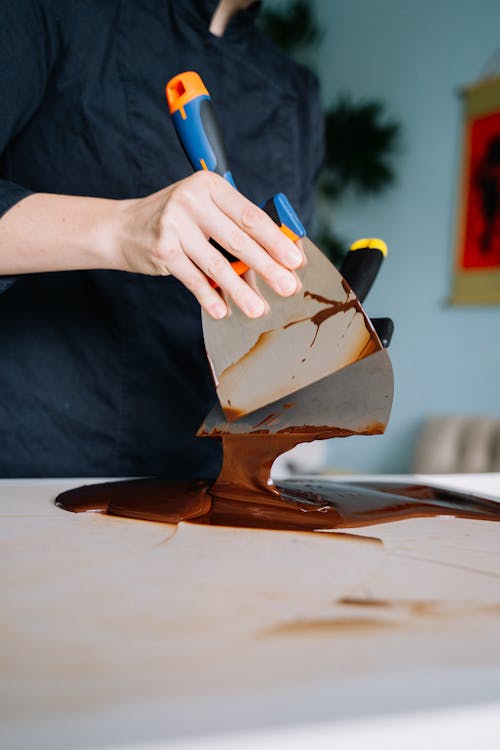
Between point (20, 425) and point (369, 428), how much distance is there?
44 cm

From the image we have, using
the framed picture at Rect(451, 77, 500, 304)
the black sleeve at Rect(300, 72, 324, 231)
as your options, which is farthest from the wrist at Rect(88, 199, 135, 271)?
the framed picture at Rect(451, 77, 500, 304)

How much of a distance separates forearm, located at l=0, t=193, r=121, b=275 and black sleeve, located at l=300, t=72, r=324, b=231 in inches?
20.4

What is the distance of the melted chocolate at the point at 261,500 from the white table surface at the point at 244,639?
41 millimetres

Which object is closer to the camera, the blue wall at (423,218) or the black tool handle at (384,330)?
the black tool handle at (384,330)

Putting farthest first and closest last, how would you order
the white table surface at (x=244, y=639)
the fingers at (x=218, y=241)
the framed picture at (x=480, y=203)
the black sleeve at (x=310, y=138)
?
1. the framed picture at (x=480, y=203)
2. the black sleeve at (x=310, y=138)
3. the fingers at (x=218, y=241)
4. the white table surface at (x=244, y=639)

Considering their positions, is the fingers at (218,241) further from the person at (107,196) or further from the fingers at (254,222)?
the person at (107,196)

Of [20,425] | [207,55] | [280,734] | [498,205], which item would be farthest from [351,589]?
[498,205]

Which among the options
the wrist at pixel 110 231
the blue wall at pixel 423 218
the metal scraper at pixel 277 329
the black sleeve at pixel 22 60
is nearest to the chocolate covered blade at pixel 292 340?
the metal scraper at pixel 277 329

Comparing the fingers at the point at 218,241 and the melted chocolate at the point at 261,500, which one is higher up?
the fingers at the point at 218,241

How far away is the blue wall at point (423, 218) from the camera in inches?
101

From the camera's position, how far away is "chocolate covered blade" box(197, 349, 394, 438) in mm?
677

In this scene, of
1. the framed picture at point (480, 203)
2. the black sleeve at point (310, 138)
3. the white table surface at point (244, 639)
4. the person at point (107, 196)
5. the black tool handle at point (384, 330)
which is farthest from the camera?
the framed picture at point (480, 203)

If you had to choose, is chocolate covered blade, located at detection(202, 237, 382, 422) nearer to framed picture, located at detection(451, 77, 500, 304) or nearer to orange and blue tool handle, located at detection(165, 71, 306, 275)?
orange and blue tool handle, located at detection(165, 71, 306, 275)

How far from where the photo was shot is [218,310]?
0.64m
